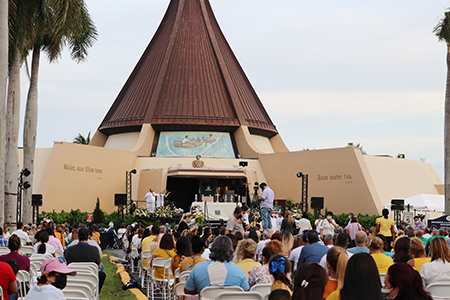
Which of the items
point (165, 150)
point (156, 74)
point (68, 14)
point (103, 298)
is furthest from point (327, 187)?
point (103, 298)

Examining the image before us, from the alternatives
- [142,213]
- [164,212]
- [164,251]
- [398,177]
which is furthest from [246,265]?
[398,177]

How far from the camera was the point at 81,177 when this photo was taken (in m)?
28.8

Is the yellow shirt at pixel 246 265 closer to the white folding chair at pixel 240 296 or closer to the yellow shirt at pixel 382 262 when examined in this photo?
the white folding chair at pixel 240 296

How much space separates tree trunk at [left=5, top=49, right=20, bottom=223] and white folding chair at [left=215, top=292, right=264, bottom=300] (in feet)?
42.6

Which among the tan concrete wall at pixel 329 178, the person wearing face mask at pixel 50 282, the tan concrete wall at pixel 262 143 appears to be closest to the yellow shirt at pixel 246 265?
the person wearing face mask at pixel 50 282

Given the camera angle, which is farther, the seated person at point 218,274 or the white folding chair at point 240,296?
the seated person at point 218,274

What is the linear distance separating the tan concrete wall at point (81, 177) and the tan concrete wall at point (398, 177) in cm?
1425

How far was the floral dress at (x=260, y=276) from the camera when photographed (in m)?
5.39

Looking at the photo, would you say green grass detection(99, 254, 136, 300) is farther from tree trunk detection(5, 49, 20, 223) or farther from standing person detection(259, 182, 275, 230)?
tree trunk detection(5, 49, 20, 223)

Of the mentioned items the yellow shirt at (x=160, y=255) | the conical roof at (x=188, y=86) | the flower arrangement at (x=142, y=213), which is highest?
the conical roof at (x=188, y=86)

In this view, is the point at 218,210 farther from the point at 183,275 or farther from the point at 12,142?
the point at 183,275

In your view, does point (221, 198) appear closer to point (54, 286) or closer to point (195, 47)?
point (195, 47)

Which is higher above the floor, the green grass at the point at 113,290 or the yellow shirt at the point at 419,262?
the yellow shirt at the point at 419,262

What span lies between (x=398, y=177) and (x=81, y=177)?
58.3 feet
